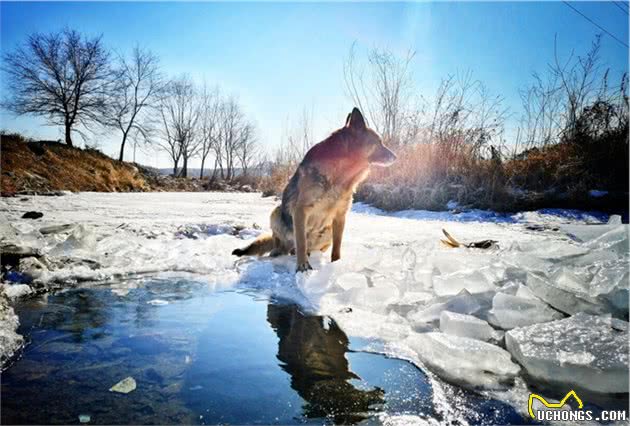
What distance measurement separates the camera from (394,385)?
3.47 feet

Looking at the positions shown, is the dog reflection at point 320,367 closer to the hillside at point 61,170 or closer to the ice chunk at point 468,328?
the ice chunk at point 468,328

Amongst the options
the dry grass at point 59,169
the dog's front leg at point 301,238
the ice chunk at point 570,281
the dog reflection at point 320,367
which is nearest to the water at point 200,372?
the dog reflection at point 320,367

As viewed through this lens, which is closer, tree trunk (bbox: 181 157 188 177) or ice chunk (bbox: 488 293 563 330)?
ice chunk (bbox: 488 293 563 330)

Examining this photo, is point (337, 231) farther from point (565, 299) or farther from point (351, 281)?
→ point (565, 299)

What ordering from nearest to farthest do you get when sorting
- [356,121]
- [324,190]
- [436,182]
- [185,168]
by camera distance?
[324,190]
[356,121]
[436,182]
[185,168]

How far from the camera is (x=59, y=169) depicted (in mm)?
18781

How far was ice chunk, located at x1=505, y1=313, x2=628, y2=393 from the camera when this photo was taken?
1039mm

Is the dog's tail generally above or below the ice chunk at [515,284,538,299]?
below

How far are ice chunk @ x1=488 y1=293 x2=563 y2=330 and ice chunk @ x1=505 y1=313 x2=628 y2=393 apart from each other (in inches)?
6.9

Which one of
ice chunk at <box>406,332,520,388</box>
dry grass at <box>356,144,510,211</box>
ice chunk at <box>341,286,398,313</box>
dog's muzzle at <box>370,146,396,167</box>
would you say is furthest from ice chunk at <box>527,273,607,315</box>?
dry grass at <box>356,144,510,211</box>

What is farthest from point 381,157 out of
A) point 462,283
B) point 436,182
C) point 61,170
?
point 61,170

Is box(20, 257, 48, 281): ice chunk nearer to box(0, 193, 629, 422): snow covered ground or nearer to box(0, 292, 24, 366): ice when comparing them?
box(0, 193, 629, 422): snow covered ground

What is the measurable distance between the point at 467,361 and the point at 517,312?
1.76 feet

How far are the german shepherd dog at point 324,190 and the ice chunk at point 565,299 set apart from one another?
173 cm
